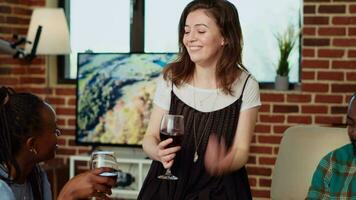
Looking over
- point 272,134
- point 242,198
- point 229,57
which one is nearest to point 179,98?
point 229,57

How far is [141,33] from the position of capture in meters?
4.88

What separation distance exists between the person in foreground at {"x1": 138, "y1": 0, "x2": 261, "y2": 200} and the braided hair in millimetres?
575

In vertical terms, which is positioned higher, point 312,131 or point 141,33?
point 141,33

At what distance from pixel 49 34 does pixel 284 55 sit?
5.08 ft

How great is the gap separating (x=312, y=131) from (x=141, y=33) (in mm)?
2190

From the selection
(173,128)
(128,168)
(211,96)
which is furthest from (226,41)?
(128,168)

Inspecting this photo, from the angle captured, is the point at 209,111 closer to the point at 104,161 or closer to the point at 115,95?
the point at 104,161

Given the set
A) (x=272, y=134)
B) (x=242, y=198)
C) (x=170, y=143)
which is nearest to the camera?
(x=170, y=143)

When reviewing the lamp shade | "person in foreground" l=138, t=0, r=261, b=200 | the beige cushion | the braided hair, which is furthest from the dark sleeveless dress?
the lamp shade

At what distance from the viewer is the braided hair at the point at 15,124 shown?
1845 mm

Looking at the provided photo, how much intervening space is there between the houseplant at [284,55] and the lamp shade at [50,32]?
1403mm

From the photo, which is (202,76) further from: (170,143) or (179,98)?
(170,143)

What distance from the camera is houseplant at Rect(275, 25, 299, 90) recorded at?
4418 millimetres

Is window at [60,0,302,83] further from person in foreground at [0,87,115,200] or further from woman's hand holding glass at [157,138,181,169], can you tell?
person in foreground at [0,87,115,200]
